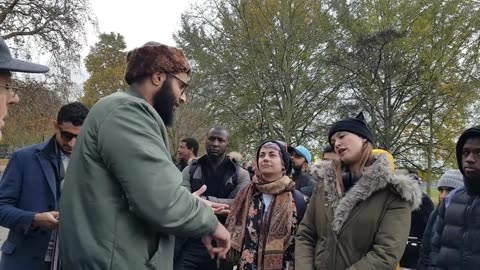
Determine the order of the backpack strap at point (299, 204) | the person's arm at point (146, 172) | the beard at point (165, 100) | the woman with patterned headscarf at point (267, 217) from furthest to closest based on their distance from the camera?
the backpack strap at point (299, 204), the woman with patterned headscarf at point (267, 217), the beard at point (165, 100), the person's arm at point (146, 172)

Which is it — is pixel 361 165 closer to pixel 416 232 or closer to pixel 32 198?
pixel 416 232

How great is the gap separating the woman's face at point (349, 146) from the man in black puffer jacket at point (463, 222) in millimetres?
712

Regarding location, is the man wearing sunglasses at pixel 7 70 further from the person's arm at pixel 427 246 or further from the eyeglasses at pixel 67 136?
the person's arm at pixel 427 246

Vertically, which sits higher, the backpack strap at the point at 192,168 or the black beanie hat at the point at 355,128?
the black beanie hat at the point at 355,128

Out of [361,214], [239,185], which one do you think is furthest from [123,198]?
[239,185]

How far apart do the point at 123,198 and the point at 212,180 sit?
9.12ft

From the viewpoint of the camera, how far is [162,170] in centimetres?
195

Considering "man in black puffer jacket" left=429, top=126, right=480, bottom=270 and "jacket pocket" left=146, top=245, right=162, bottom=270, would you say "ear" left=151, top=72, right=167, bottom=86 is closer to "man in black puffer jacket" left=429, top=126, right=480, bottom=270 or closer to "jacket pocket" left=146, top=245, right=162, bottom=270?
"jacket pocket" left=146, top=245, right=162, bottom=270

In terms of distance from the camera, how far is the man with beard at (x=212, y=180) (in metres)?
4.32

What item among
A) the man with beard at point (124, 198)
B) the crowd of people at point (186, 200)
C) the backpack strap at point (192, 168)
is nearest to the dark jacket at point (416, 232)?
the crowd of people at point (186, 200)

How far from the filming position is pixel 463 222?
10.6 ft

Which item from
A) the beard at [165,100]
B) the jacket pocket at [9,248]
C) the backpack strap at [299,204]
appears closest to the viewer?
the beard at [165,100]

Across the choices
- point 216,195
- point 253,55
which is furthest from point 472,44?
point 216,195

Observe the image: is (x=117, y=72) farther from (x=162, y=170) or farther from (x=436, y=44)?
(x=162, y=170)
